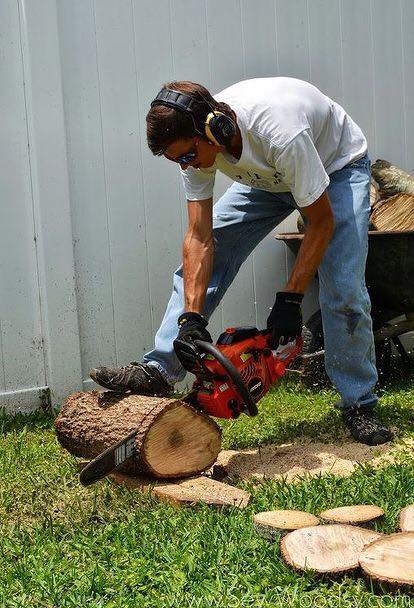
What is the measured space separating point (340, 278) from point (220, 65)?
228 cm

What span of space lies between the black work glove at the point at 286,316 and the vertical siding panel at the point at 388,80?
3.19 metres

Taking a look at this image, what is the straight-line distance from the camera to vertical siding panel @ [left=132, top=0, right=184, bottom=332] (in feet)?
18.3

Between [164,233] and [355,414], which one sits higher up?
[164,233]

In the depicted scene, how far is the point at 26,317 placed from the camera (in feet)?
17.5

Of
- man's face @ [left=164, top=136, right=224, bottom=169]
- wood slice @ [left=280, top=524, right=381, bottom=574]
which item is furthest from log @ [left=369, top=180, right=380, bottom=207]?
wood slice @ [left=280, top=524, right=381, bottom=574]

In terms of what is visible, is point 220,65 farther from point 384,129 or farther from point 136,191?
point 384,129

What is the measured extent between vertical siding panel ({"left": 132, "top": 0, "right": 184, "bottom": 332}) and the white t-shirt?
57.8 inches

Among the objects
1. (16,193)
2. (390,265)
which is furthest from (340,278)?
(16,193)

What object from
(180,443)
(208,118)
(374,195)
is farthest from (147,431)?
(374,195)

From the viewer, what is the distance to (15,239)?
208 inches

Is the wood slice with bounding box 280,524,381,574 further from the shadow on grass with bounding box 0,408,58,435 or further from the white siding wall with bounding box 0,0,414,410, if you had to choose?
the white siding wall with bounding box 0,0,414,410

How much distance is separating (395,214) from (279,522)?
301 centimetres

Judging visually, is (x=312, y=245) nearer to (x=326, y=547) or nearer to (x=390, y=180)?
(x=326, y=547)

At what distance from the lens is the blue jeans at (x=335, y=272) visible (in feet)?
13.9
